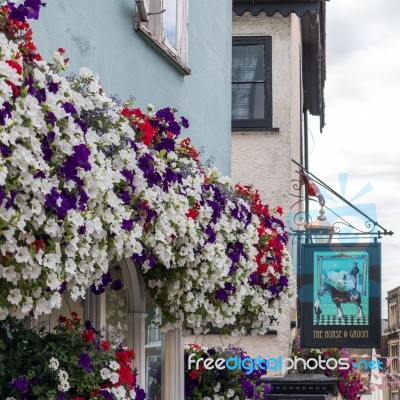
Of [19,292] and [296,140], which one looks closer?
[19,292]

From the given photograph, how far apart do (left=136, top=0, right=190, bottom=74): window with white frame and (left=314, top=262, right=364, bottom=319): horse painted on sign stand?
404 cm

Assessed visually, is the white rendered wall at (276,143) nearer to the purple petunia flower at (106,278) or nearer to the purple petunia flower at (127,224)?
the purple petunia flower at (106,278)

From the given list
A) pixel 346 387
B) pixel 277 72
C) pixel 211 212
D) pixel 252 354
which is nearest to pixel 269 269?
pixel 211 212

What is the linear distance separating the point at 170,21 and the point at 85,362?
15.7 ft

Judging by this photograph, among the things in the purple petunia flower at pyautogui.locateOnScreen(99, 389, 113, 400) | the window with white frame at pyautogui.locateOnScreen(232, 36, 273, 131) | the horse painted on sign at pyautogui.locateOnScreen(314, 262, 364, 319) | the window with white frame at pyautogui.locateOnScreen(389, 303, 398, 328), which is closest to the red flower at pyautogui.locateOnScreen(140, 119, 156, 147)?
the purple petunia flower at pyautogui.locateOnScreen(99, 389, 113, 400)

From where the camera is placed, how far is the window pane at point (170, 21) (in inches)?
391

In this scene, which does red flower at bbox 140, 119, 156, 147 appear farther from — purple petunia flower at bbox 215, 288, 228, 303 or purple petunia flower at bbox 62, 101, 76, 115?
purple petunia flower at bbox 215, 288, 228, 303

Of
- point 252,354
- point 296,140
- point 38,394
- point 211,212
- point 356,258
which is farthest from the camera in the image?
point 296,140

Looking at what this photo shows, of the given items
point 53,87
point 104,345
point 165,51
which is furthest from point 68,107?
point 165,51

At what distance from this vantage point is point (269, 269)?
965cm

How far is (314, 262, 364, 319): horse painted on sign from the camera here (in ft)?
44.3

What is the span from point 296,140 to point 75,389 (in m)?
12.6

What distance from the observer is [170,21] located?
10102mm

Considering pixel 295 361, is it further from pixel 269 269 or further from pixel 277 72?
pixel 269 269
